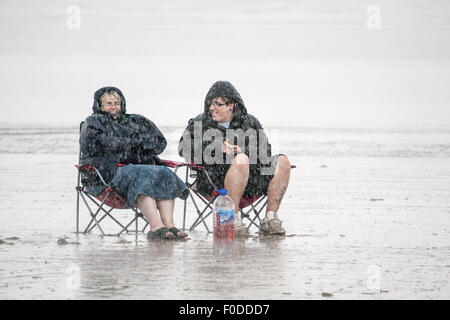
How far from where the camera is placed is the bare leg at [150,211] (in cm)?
698

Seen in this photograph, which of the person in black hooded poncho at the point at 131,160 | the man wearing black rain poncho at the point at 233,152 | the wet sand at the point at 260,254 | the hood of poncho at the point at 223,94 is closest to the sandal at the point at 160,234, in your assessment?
the person in black hooded poncho at the point at 131,160

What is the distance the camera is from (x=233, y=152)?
730cm

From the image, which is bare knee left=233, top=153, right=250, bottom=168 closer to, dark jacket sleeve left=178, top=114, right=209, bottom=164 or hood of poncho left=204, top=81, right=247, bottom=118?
dark jacket sleeve left=178, top=114, right=209, bottom=164

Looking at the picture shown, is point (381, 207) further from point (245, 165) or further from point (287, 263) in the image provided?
point (287, 263)

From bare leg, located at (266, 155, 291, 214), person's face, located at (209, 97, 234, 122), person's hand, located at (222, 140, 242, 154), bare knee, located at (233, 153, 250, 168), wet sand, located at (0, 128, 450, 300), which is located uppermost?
person's face, located at (209, 97, 234, 122)

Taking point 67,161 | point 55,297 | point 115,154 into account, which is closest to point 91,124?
point 115,154

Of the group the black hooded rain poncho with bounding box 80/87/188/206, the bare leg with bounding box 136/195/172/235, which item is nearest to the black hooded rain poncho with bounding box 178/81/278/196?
the black hooded rain poncho with bounding box 80/87/188/206

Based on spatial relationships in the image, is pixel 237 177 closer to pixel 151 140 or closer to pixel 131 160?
pixel 151 140

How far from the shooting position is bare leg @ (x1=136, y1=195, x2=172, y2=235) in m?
6.98

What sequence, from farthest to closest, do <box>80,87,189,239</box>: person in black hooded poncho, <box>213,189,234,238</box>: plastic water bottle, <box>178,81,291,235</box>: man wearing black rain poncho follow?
<box>178,81,291,235</box>: man wearing black rain poncho, <box>213,189,234,238</box>: plastic water bottle, <box>80,87,189,239</box>: person in black hooded poncho

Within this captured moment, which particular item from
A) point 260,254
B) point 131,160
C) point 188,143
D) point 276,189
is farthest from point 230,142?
point 260,254

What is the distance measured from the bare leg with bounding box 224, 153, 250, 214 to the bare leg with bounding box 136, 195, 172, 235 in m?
0.62

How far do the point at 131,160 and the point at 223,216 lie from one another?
35.8 inches
